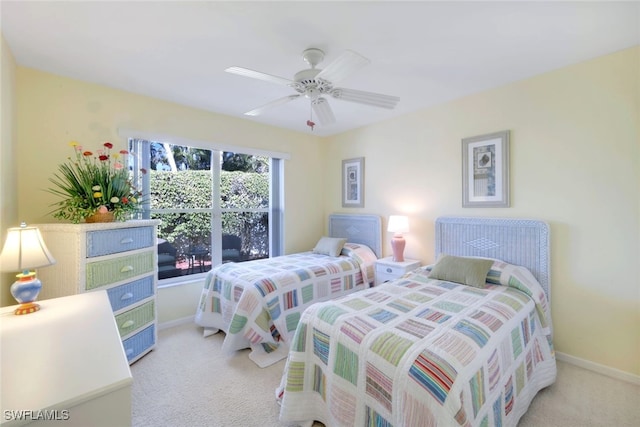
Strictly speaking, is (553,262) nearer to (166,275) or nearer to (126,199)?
(126,199)

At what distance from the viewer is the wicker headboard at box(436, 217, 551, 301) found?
249 cm

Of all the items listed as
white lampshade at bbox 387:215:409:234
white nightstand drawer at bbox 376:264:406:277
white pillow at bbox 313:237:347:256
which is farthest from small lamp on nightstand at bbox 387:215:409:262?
white pillow at bbox 313:237:347:256

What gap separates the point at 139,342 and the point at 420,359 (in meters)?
2.45

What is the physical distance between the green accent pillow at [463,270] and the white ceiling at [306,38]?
1.71 metres

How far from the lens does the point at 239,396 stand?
2.04m

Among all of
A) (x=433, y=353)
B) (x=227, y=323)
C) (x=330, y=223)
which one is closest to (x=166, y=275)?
(x=227, y=323)

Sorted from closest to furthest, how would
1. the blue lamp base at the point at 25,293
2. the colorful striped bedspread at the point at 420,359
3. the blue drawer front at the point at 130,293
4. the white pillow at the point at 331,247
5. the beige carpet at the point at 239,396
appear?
1. the colorful striped bedspread at the point at 420,359
2. the blue lamp base at the point at 25,293
3. the beige carpet at the point at 239,396
4. the blue drawer front at the point at 130,293
5. the white pillow at the point at 331,247

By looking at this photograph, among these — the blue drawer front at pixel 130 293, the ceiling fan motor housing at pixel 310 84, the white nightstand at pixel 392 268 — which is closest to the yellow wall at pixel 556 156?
the white nightstand at pixel 392 268

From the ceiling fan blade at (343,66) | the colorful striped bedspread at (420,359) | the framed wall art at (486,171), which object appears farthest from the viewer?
the framed wall art at (486,171)

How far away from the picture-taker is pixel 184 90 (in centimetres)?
285

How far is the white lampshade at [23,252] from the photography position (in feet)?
4.62

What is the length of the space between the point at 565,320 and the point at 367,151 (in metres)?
2.88

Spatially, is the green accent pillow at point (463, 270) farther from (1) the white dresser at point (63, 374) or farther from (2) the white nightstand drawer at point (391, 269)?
(1) the white dresser at point (63, 374)

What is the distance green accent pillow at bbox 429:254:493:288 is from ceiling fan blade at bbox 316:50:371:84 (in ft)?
6.36
